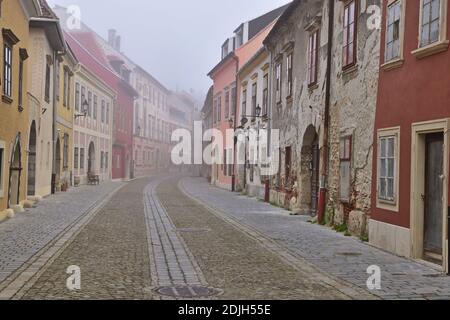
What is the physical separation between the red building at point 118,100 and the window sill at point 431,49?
32591mm

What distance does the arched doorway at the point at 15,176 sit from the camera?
55.2ft

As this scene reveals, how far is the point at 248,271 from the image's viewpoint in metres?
8.67

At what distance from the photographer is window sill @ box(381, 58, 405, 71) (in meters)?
10.6

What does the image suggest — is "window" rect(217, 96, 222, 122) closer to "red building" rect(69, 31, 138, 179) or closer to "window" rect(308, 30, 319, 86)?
"red building" rect(69, 31, 138, 179)

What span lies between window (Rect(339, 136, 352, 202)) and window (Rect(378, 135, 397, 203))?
2.07 meters

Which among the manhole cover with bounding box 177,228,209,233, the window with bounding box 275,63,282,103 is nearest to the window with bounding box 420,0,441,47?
the manhole cover with bounding box 177,228,209,233

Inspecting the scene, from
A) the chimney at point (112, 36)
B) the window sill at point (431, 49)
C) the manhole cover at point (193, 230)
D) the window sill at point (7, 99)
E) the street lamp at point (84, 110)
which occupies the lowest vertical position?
the manhole cover at point (193, 230)

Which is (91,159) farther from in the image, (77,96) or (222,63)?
(222,63)

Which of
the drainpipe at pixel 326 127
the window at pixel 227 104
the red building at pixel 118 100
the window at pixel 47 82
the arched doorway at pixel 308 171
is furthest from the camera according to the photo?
the red building at pixel 118 100

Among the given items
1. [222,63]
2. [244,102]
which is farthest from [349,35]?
[222,63]

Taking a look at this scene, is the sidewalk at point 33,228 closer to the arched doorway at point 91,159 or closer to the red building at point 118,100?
the arched doorway at point 91,159

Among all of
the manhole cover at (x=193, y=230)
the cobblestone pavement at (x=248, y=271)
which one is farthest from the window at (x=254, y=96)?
the cobblestone pavement at (x=248, y=271)
